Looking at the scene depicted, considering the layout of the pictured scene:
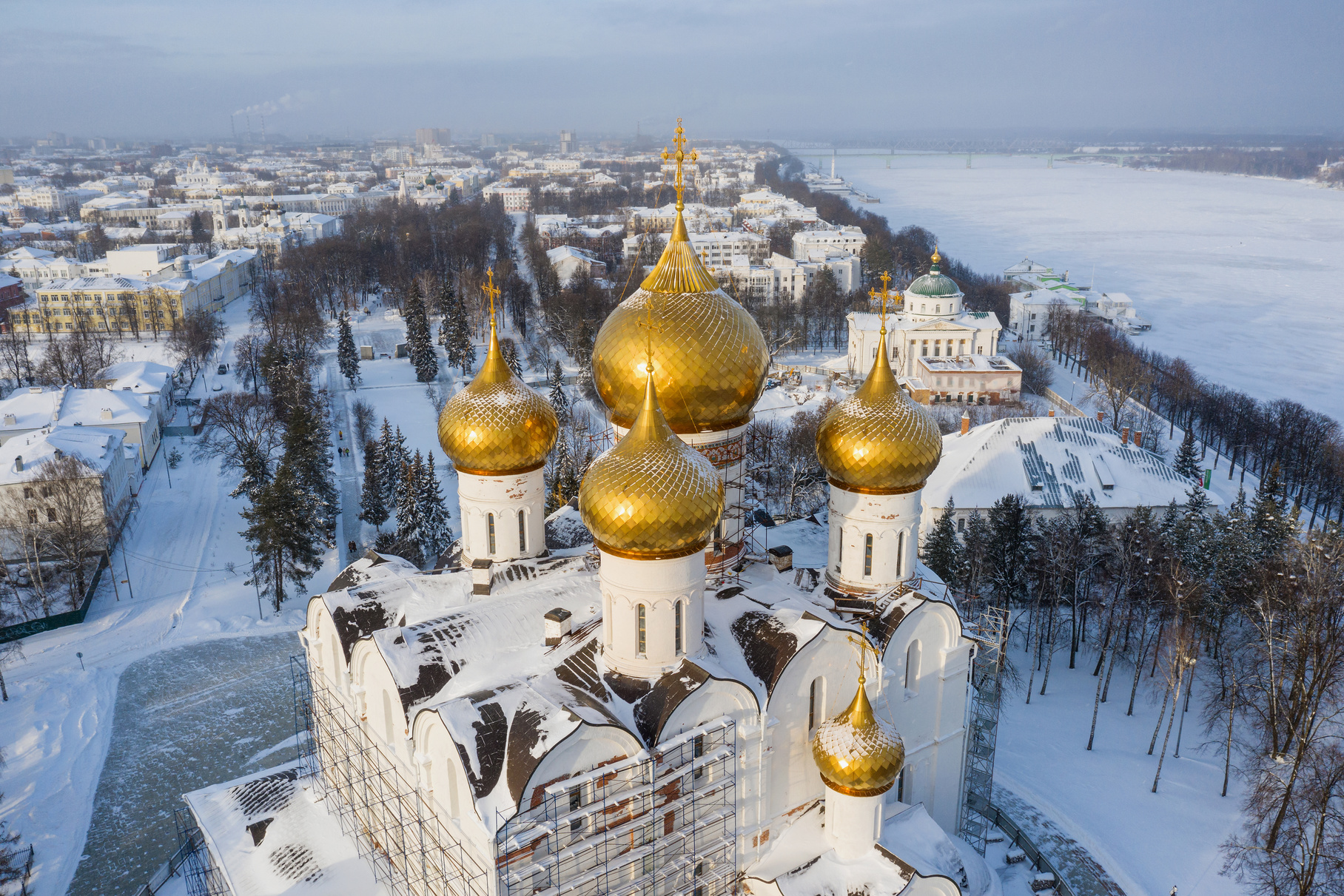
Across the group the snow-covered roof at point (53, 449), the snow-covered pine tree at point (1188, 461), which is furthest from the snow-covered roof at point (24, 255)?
the snow-covered pine tree at point (1188, 461)

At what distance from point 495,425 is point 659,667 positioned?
4377mm

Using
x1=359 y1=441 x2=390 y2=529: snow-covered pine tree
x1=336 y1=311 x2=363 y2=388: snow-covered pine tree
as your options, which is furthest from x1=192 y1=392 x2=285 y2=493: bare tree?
x1=336 y1=311 x2=363 y2=388: snow-covered pine tree

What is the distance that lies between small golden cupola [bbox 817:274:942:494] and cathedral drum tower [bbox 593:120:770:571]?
4.48ft

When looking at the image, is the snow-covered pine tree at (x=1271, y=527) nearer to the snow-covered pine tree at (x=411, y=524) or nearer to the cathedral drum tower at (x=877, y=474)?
the cathedral drum tower at (x=877, y=474)

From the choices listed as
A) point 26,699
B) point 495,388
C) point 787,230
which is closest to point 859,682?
point 495,388

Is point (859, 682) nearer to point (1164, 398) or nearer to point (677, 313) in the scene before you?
point (677, 313)

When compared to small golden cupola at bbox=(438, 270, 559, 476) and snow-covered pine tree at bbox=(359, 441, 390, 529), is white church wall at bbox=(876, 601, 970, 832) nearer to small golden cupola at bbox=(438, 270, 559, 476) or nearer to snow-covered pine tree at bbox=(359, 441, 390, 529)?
small golden cupola at bbox=(438, 270, 559, 476)

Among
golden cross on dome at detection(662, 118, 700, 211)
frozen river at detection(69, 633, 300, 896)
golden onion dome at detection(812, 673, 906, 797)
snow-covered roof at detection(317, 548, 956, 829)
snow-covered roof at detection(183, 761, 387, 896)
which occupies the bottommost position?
frozen river at detection(69, 633, 300, 896)

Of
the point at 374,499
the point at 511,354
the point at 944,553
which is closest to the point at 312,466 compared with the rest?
the point at 374,499

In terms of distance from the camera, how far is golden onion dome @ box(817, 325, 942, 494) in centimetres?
1313

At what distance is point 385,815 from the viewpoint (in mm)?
12055

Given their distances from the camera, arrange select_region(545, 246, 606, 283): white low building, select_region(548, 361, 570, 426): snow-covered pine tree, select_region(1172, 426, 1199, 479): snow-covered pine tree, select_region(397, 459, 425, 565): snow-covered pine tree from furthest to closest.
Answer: select_region(545, 246, 606, 283): white low building < select_region(548, 361, 570, 426): snow-covered pine tree < select_region(1172, 426, 1199, 479): snow-covered pine tree < select_region(397, 459, 425, 565): snow-covered pine tree

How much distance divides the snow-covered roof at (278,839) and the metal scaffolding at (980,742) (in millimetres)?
8662

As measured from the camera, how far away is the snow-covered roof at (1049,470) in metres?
25.4
